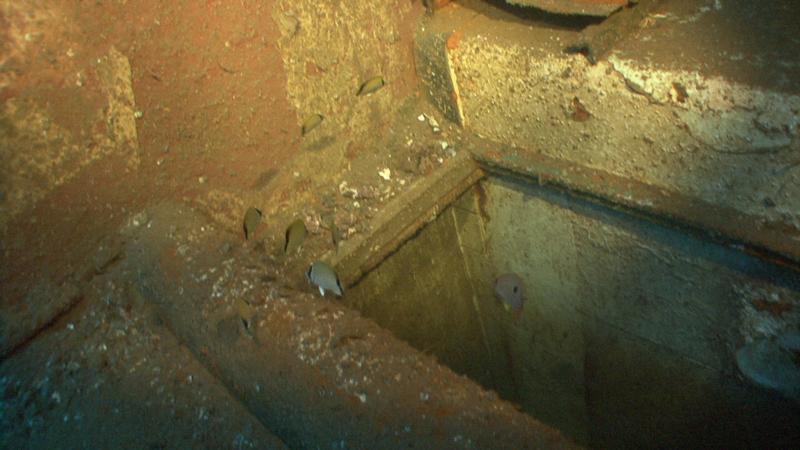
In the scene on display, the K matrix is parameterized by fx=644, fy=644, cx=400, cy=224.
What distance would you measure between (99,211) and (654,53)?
1.52m

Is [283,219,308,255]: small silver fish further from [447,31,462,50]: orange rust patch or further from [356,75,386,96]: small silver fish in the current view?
[447,31,462,50]: orange rust patch

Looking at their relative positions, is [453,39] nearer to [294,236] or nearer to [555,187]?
[555,187]

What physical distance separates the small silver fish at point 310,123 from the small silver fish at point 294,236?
28 centimetres

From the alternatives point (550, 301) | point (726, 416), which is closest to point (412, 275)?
point (550, 301)

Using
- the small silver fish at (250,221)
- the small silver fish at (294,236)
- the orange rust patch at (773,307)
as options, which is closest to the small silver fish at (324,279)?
the small silver fish at (294,236)

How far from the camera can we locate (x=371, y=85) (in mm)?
2115

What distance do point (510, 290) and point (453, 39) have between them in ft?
3.47

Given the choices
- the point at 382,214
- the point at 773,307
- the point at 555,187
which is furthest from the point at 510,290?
the point at 773,307

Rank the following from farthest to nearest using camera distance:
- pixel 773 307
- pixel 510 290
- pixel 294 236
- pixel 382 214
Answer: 1. pixel 510 290
2. pixel 382 214
3. pixel 294 236
4. pixel 773 307

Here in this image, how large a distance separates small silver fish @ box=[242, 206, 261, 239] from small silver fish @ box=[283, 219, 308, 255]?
100 mm

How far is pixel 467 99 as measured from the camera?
86.1 inches

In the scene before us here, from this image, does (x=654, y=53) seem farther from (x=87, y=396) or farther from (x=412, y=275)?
(x=87, y=396)

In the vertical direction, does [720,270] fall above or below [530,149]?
below

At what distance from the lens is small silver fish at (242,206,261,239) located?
73.9 inches
